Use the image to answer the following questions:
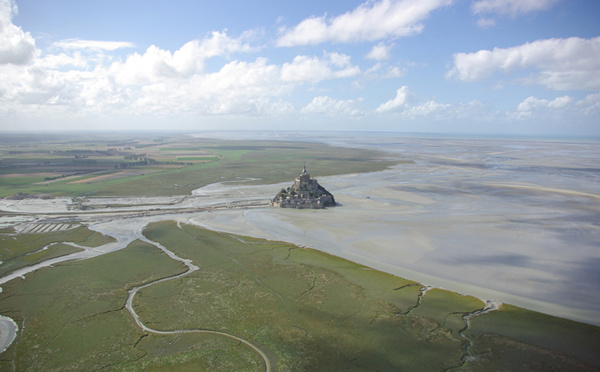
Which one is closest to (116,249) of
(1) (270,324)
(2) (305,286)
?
(2) (305,286)

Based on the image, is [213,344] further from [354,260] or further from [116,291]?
[354,260]

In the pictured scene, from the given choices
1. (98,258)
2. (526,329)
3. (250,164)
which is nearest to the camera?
(526,329)

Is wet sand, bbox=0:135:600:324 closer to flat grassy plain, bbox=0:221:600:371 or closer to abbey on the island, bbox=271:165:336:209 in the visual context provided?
abbey on the island, bbox=271:165:336:209

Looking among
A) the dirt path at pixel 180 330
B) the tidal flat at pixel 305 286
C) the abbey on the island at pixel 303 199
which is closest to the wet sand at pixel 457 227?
the tidal flat at pixel 305 286

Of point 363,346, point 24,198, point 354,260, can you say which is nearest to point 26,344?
point 363,346

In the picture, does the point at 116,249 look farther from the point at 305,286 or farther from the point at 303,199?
the point at 303,199

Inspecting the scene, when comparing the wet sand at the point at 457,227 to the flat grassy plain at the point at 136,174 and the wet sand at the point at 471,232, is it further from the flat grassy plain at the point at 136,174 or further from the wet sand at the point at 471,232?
the flat grassy plain at the point at 136,174

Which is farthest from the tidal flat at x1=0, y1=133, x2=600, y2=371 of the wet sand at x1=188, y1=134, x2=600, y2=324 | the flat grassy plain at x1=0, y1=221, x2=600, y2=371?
the wet sand at x1=188, y1=134, x2=600, y2=324
